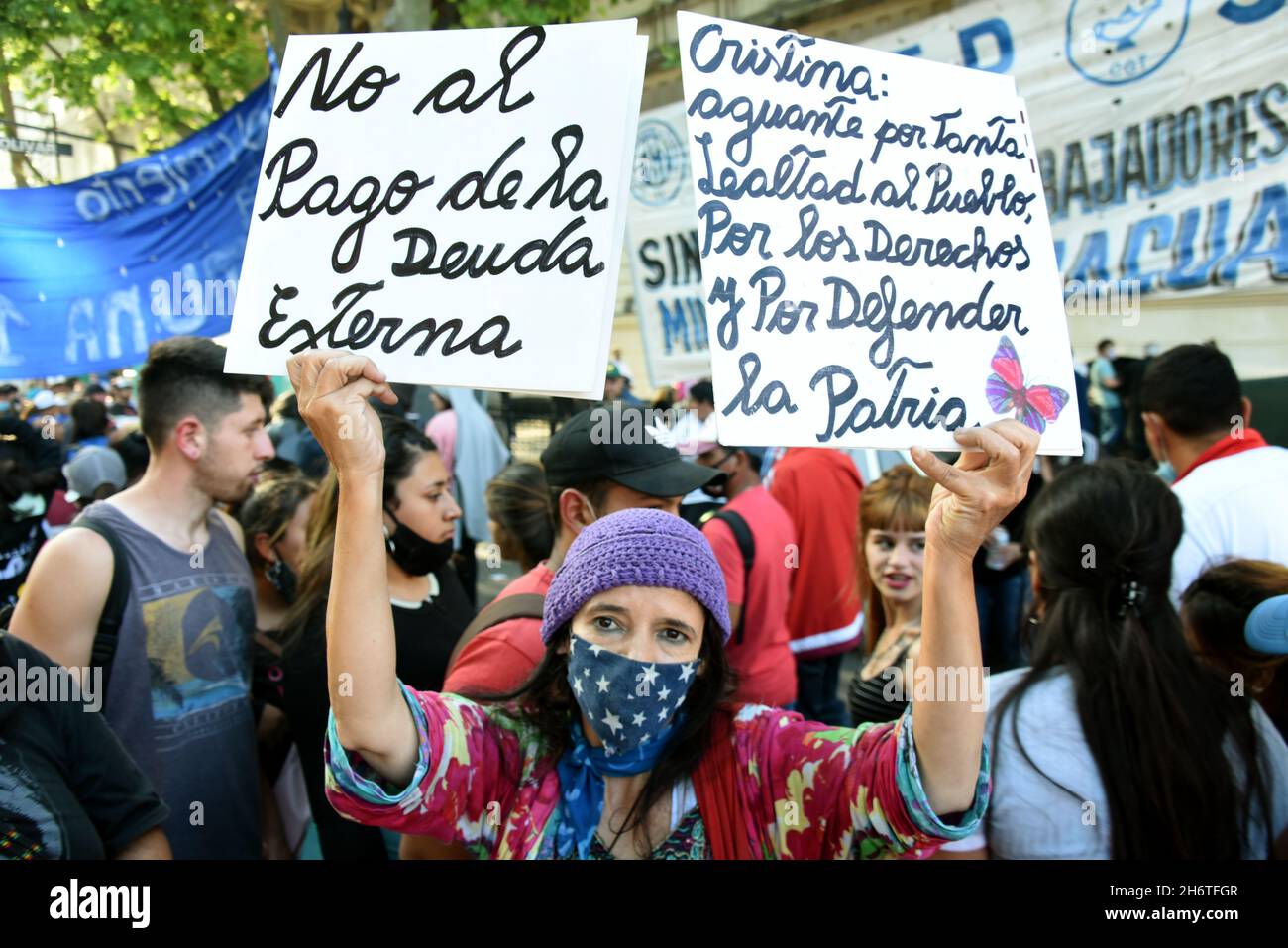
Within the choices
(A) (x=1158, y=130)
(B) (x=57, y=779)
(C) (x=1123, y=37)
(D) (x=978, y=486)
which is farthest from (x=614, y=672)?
(C) (x=1123, y=37)

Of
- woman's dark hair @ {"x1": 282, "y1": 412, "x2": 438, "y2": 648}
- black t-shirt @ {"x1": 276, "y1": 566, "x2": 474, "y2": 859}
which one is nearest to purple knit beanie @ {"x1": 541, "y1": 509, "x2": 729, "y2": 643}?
black t-shirt @ {"x1": 276, "y1": 566, "x2": 474, "y2": 859}

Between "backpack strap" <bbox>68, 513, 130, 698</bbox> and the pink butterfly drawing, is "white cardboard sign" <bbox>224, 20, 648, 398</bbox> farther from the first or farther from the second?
"backpack strap" <bbox>68, 513, 130, 698</bbox>

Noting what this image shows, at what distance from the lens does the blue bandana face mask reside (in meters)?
1.70

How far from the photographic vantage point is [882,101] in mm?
1879

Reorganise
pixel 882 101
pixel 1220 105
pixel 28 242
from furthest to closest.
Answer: pixel 1220 105 → pixel 28 242 → pixel 882 101

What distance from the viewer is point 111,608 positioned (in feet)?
7.79

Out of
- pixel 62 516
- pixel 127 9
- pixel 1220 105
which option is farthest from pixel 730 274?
pixel 62 516

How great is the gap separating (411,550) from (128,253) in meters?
2.01

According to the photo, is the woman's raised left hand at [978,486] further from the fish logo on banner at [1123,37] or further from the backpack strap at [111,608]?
the fish logo on banner at [1123,37]

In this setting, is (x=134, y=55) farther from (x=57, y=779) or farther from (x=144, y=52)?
(x=57, y=779)

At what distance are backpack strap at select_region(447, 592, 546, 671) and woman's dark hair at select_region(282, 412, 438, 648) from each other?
70 centimetres

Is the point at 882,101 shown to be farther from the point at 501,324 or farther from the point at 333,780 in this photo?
the point at 333,780

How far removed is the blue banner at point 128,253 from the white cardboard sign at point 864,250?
275cm

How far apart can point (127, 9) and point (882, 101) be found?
4558 millimetres
